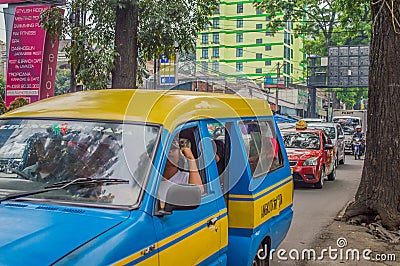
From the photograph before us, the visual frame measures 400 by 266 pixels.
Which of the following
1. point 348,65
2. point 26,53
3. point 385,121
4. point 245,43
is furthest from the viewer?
point 245,43

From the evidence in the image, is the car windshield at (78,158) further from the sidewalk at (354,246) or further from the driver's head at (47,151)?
the sidewalk at (354,246)

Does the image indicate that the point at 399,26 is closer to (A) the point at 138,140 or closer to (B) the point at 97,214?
(A) the point at 138,140

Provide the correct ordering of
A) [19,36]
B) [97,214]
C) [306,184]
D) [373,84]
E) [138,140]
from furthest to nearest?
[19,36]
[306,184]
[373,84]
[138,140]
[97,214]

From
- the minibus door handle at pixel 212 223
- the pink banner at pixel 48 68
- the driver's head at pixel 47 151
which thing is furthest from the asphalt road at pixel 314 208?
the pink banner at pixel 48 68

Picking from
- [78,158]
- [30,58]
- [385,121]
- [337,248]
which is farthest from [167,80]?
[78,158]

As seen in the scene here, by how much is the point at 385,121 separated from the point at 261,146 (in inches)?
136

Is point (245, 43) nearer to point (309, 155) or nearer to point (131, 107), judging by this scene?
point (309, 155)

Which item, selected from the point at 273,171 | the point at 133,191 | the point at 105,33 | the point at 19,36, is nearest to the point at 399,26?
the point at 273,171

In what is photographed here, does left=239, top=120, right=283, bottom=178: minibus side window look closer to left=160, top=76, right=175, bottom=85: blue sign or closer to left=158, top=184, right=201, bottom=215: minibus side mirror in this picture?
left=158, top=184, right=201, bottom=215: minibus side mirror

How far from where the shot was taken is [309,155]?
13867mm

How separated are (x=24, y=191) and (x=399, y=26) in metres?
6.61

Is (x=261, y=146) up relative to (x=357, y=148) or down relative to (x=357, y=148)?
up

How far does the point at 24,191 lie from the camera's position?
356cm

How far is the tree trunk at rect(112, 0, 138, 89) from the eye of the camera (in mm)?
9469
